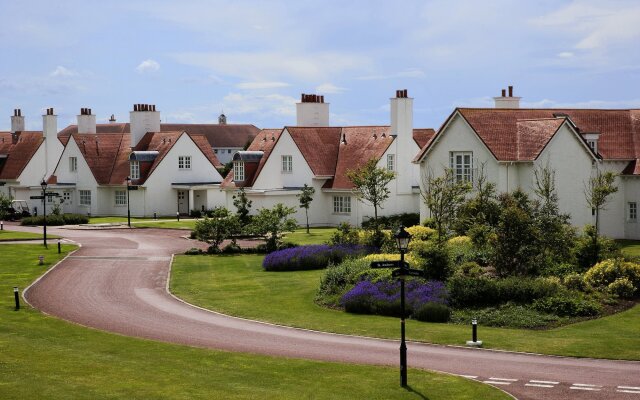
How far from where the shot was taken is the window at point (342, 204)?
65.6 m

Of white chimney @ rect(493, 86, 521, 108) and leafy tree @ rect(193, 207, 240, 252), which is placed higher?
white chimney @ rect(493, 86, 521, 108)

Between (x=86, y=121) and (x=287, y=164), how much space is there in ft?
88.7

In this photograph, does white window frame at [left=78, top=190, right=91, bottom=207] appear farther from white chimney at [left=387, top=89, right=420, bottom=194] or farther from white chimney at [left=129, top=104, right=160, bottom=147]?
white chimney at [left=387, top=89, right=420, bottom=194]

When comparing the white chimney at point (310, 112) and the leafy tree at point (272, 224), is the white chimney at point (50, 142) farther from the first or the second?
the leafy tree at point (272, 224)

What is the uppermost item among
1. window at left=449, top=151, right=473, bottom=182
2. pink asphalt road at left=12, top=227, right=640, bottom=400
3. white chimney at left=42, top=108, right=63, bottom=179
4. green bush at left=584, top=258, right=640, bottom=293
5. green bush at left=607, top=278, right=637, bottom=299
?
white chimney at left=42, top=108, right=63, bottom=179

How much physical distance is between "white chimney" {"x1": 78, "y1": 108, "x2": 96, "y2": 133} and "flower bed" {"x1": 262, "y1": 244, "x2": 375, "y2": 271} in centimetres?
4796

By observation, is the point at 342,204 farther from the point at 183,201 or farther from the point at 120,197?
the point at 120,197

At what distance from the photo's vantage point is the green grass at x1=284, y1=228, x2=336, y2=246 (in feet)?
177

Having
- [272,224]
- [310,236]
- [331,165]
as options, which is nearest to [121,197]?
[331,165]

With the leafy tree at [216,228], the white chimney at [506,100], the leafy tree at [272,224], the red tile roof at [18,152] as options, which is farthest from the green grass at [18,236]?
the white chimney at [506,100]

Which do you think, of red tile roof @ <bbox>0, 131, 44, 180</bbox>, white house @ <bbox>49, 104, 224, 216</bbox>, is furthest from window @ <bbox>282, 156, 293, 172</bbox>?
red tile roof @ <bbox>0, 131, 44, 180</bbox>

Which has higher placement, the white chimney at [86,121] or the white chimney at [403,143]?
the white chimney at [86,121]

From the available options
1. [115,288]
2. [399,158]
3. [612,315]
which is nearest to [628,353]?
[612,315]

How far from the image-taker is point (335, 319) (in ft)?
101
